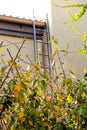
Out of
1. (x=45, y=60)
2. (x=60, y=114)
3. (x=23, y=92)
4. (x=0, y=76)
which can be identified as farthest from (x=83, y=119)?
(x=45, y=60)

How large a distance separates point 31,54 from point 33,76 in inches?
190

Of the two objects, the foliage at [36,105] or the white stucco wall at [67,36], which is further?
the white stucco wall at [67,36]

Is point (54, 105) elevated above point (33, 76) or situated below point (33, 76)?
below

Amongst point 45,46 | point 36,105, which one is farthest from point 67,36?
point 36,105

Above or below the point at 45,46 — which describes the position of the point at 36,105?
below

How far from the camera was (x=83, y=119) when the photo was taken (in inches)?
127

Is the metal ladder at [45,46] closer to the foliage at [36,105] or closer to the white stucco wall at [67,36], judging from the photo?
the white stucco wall at [67,36]

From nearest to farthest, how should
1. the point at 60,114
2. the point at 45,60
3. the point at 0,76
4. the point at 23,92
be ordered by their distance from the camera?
the point at 23,92 < the point at 0,76 < the point at 60,114 < the point at 45,60

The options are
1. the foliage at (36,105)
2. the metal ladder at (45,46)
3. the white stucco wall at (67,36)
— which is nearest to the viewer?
the foliage at (36,105)

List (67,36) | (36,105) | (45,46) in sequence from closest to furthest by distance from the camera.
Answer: (36,105)
(45,46)
(67,36)

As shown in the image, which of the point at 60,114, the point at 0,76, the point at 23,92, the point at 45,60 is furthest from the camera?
the point at 45,60

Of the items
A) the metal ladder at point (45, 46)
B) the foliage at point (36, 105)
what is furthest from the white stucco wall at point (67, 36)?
the foliage at point (36, 105)

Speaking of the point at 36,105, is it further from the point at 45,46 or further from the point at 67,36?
the point at 67,36

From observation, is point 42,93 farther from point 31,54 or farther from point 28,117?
point 31,54
